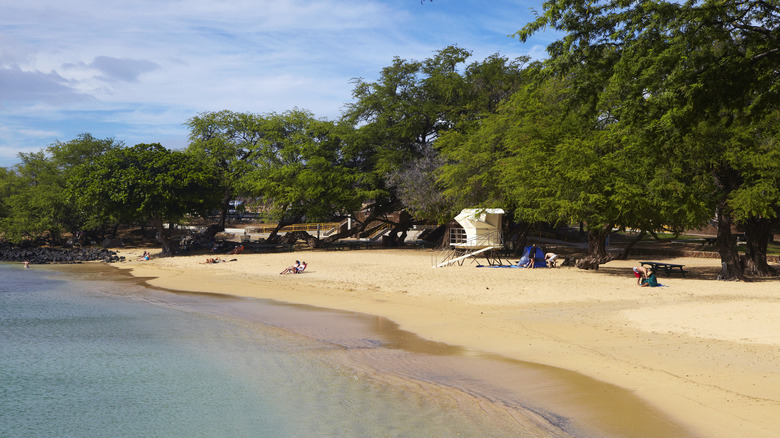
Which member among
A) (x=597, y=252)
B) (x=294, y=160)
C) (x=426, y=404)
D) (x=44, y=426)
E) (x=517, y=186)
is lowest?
(x=44, y=426)

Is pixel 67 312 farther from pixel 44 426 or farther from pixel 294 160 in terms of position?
pixel 294 160

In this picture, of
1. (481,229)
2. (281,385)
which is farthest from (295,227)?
(281,385)

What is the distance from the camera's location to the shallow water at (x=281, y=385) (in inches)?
326

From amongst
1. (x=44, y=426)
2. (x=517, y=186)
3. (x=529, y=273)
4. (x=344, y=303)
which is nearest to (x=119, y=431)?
(x=44, y=426)

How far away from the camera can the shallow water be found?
829 cm

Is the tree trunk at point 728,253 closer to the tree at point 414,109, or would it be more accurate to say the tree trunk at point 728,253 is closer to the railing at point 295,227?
the tree at point 414,109

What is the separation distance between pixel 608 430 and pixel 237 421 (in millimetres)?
5579

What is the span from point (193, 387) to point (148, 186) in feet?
106

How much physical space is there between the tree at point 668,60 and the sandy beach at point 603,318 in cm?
466

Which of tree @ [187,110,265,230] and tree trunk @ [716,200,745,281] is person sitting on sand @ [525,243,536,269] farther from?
tree @ [187,110,265,230]

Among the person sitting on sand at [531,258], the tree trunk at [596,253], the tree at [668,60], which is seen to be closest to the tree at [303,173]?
the person sitting on sand at [531,258]

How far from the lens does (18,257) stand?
43.8 meters

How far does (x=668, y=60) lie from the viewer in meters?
12.8

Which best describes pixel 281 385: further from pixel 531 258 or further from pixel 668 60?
pixel 531 258
